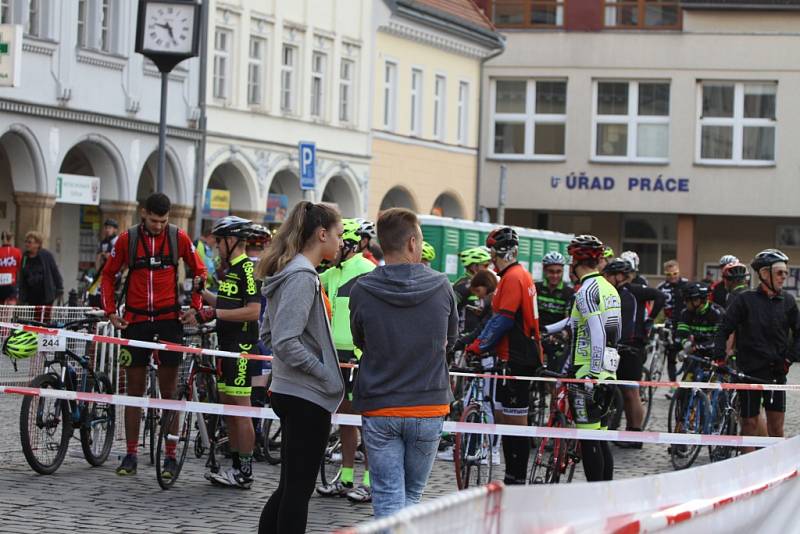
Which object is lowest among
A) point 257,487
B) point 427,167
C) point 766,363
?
point 257,487

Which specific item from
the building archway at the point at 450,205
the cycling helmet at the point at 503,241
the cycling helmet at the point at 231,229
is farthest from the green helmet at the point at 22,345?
the building archway at the point at 450,205

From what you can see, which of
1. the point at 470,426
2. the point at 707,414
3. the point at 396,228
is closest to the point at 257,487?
the point at 470,426

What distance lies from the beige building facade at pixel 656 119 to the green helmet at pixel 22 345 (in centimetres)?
4235

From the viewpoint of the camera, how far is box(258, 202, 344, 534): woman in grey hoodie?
7.89 meters

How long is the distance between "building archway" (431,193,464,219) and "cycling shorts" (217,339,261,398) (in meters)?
39.9

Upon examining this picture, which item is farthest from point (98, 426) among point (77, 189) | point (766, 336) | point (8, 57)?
point (77, 189)

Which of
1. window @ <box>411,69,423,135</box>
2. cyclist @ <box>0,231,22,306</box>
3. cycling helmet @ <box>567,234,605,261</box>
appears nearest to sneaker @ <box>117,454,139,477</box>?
cycling helmet @ <box>567,234,605,261</box>

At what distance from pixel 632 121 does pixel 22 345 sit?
43.8 meters

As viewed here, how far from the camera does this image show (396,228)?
25.8 ft

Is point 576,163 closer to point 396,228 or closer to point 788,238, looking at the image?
point 788,238

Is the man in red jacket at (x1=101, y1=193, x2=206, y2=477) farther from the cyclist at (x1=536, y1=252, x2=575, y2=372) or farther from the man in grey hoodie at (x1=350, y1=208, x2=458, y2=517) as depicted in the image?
the cyclist at (x1=536, y1=252, x2=575, y2=372)

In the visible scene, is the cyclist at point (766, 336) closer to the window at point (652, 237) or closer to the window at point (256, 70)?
the window at point (256, 70)

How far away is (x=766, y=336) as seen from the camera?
14.0 metres

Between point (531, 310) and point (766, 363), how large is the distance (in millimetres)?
2686
